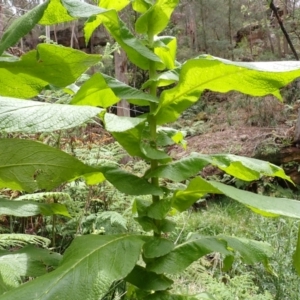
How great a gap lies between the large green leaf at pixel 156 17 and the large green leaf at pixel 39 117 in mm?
297

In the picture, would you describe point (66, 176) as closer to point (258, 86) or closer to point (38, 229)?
point (258, 86)

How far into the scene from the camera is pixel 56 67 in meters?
0.57

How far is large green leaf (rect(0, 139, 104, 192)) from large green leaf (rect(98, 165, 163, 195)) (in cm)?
4

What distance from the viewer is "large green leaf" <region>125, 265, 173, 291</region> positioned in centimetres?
57

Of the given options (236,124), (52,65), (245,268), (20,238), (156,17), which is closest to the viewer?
(52,65)

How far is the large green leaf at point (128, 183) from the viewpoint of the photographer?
23.5 inches

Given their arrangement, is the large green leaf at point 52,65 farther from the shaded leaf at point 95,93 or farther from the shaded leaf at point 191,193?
the shaded leaf at point 191,193

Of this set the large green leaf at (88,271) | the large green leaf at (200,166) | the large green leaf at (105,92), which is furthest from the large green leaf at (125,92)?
the large green leaf at (88,271)

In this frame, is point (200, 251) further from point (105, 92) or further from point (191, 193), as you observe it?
point (105, 92)

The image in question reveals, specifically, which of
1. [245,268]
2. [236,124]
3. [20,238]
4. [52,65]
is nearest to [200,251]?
[52,65]

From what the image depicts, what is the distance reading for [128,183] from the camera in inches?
24.0

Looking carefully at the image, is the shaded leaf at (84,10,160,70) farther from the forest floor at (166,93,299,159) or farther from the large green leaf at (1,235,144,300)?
the forest floor at (166,93,299,159)

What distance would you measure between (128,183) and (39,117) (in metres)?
0.22

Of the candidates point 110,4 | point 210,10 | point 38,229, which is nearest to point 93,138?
point 38,229
